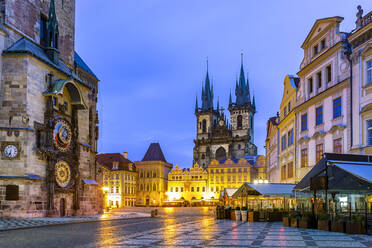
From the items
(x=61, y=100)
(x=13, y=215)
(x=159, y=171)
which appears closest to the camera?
(x=13, y=215)

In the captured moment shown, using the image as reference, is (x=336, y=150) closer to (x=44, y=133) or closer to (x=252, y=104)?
(x=44, y=133)

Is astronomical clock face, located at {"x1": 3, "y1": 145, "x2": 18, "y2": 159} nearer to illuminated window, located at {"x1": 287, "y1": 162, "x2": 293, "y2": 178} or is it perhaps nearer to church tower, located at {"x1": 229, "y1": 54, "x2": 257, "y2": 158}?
illuminated window, located at {"x1": 287, "y1": 162, "x2": 293, "y2": 178}

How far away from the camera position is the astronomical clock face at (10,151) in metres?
26.5

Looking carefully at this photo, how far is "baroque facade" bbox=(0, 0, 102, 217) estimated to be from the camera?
1049 inches

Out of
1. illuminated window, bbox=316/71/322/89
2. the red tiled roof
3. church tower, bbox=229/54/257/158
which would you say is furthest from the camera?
church tower, bbox=229/54/257/158

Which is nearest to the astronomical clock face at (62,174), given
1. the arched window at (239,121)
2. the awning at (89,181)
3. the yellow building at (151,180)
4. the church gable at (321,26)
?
the awning at (89,181)

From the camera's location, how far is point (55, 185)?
29.8 m

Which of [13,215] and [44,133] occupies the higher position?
[44,133]

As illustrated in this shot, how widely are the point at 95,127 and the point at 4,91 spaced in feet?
47.5

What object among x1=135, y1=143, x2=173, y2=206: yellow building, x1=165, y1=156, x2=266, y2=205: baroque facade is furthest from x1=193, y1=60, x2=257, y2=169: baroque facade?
x1=135, y1=143, x2=173, y2=206: yellow building

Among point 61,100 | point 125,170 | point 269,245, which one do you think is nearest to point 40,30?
point 61,100

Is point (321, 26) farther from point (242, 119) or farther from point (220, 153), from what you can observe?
point (242, 119)

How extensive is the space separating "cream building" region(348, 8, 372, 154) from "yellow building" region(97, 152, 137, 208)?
247 feet

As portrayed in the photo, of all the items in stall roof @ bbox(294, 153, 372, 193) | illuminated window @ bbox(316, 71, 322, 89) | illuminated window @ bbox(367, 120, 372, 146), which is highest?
illuminated window @ bbox(316, 71, 322, 89)
